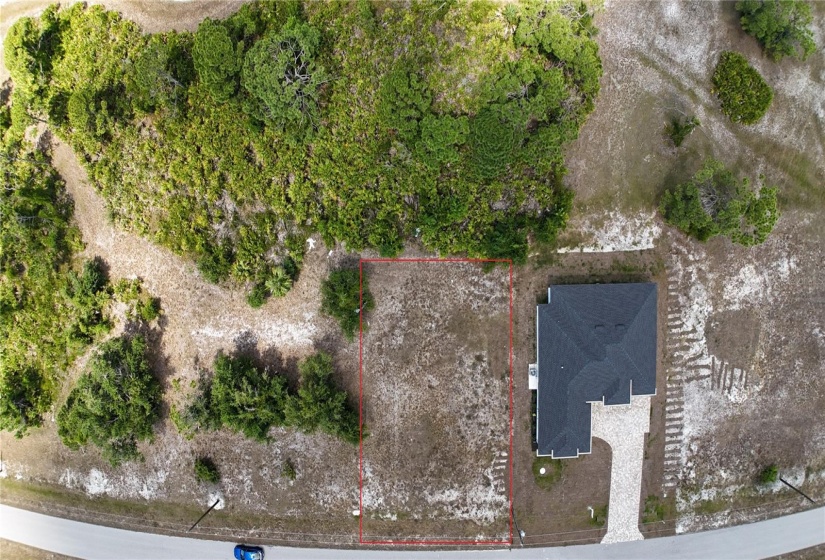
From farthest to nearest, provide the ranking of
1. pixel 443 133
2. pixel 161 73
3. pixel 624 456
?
pixel 624 456
pixel 161 73
pixel 443 133

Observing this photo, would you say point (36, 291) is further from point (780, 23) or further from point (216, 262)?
point (780, 23)

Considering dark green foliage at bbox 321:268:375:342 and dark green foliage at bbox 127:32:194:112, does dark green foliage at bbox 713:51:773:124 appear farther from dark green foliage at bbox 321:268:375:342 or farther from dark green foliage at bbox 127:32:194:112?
dark green foliage at bbox 127:32:194:112

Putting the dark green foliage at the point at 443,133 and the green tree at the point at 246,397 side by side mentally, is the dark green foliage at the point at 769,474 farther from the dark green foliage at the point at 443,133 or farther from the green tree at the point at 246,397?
the green tree at the point at 246,397

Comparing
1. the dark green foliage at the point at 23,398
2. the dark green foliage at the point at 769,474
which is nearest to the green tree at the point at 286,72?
the dark green foliage at the point at 23,398

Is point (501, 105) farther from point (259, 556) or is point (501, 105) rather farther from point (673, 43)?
point (259, 556)

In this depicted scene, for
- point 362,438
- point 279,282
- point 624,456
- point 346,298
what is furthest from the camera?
point 624,456

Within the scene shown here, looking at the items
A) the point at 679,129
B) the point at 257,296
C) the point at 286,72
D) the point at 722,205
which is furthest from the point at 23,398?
the point at 722,205
